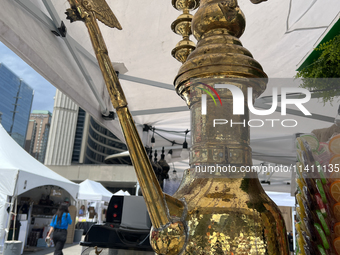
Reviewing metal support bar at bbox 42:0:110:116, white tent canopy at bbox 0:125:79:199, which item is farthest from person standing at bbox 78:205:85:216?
metal support bar at bbox 42:0:110:116

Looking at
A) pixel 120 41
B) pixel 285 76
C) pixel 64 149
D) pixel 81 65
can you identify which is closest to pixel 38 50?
pixel 81 65

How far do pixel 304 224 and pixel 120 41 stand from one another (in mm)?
2289

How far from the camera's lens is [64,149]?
29.3m

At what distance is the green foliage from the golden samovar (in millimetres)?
495

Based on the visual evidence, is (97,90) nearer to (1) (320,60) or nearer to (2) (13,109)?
(1) (320,60)

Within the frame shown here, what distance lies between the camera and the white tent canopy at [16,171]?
18.1 ft

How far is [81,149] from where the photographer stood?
113ft

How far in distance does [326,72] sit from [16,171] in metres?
6.03

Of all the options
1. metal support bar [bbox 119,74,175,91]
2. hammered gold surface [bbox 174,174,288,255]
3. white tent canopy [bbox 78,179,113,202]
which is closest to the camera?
hammered gold surface [bbox 174,174,288,255]

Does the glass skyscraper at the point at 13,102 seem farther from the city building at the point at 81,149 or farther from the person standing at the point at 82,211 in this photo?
the person standing at the point at 82,211

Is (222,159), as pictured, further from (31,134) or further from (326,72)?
(31,134)

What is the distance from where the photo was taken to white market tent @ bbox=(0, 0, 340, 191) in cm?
168

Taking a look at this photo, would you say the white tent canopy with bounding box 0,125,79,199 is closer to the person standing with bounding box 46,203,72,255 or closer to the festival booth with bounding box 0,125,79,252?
the festival booth with bounding box 0,125,79,252

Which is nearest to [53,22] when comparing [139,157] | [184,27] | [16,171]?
[184,27]
